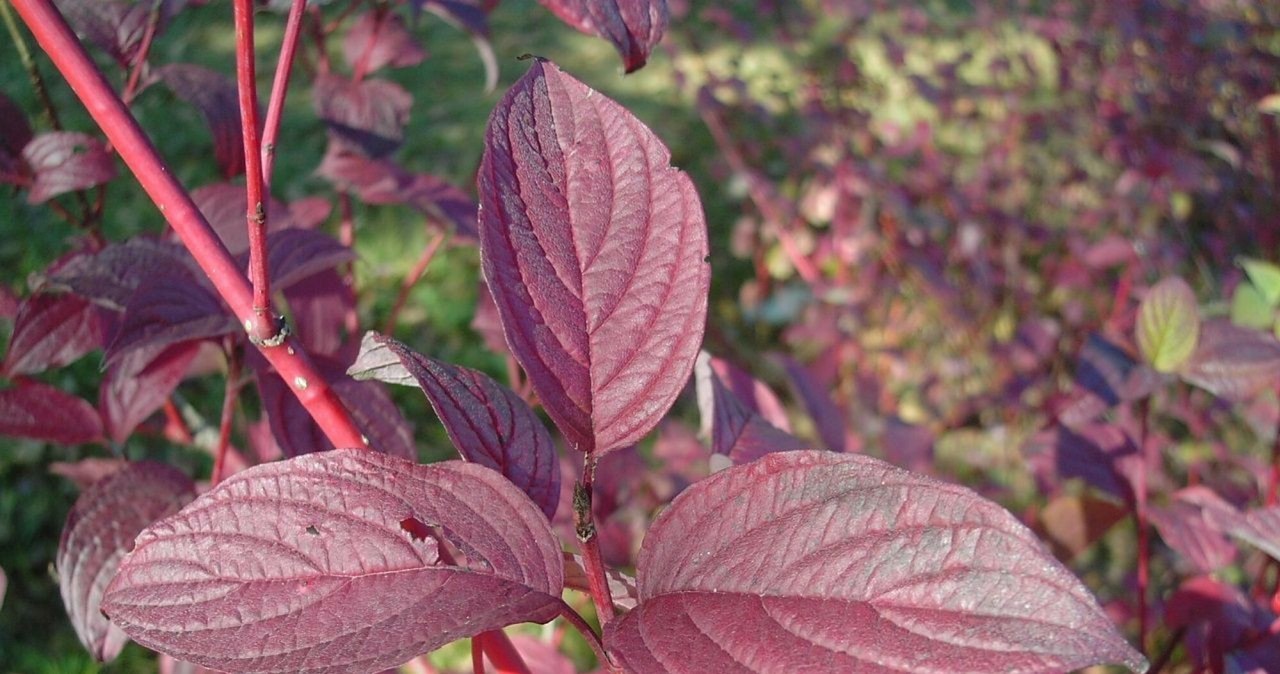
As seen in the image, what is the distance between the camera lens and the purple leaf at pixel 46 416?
903 mm

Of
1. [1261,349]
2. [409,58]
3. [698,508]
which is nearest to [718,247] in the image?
[409,58]

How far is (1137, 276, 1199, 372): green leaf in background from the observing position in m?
1.00

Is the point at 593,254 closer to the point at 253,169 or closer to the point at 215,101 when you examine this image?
the point at 253,169

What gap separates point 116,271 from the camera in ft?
A: 2.65

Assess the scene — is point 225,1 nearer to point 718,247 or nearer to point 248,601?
point 718,247

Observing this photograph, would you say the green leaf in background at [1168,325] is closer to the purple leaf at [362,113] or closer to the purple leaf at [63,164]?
the purple leaf at [362,113]

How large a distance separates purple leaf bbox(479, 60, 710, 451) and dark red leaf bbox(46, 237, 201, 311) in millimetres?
417

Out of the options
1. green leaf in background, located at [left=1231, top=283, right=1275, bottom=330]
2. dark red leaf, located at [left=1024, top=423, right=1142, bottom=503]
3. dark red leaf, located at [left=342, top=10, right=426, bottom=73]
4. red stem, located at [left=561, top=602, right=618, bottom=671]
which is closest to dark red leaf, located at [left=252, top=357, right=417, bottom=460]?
red stem, located at [left=561, top=602, right=618, bottom=671]

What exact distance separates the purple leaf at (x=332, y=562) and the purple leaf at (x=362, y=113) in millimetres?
780

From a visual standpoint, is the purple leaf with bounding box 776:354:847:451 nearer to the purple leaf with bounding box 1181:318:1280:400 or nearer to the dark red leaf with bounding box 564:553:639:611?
the purple leaf with bounding box 1181:318:1280:400

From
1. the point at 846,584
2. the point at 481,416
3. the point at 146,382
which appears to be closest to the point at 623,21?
the point at 481,416

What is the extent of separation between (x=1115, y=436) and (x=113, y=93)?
1.08 meters

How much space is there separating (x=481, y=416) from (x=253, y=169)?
187 millimetres

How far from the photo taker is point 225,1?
4.02 meters
